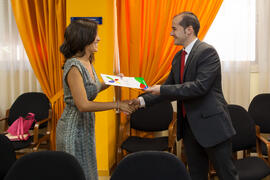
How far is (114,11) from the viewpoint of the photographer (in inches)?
151

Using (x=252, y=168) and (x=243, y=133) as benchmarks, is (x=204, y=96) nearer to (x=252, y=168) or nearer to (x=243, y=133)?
(x=252, y=168)

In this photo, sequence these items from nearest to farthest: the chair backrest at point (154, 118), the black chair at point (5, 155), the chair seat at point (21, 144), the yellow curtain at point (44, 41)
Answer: the black chair at point (5, 155)
the chair seat at point (21, 144)
the chair backrest at point (154, 118)
the yellow curtain at point (44, 41)

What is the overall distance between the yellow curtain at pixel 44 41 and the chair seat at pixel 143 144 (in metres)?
1.12

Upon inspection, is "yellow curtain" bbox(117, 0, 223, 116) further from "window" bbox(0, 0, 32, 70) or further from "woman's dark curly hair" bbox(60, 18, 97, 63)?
"woman's dark curly hair" bbox(60, 18, 97, 63)

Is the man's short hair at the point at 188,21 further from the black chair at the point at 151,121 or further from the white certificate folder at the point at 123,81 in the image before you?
the black chair at the point at 151,121

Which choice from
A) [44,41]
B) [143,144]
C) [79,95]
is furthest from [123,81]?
[44,41]

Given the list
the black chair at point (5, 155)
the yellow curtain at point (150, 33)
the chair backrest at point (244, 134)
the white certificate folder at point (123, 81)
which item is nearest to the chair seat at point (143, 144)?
the yellow curtain at point (150, 33)

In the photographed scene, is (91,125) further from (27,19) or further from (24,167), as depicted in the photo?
→ (27,19)

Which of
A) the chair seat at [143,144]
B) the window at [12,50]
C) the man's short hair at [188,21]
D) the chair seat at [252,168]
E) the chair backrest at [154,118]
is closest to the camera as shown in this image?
the man's short hair at [188,21]

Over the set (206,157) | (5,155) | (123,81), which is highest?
(123,81)

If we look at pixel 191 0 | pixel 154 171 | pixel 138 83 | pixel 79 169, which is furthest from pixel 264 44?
pixel 79 169

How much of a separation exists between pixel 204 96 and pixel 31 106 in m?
2.63

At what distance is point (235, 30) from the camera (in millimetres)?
4008

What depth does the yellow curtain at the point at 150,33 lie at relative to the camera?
395 centimetres
